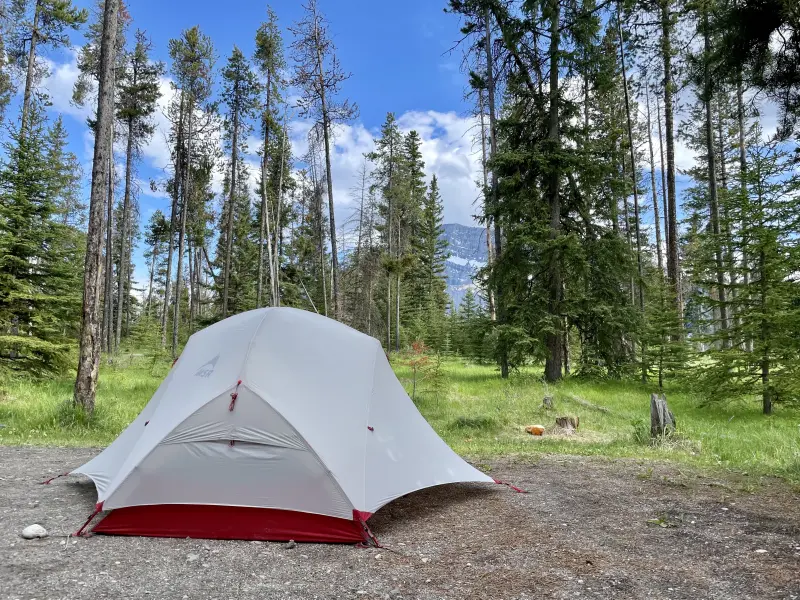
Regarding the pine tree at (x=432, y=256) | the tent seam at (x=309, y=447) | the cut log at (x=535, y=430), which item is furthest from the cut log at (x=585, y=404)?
the pine tree at (x=432, y=256)

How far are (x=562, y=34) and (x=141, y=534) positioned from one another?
15539 millimetres

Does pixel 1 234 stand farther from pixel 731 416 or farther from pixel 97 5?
pixel 731 416

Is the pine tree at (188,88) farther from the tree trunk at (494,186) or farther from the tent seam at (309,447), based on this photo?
the tent seam at (309,447)

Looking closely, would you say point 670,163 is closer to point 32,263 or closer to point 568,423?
point 568,423

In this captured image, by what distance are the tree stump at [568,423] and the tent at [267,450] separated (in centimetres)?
528

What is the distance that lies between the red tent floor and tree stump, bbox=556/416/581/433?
668 cm

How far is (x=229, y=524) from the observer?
423 cm

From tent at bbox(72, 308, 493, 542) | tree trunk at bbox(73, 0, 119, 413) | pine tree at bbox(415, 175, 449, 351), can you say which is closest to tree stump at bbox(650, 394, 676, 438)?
tent at bbox(72, 308, 493, 542)

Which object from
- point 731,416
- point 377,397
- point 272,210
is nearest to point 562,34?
point 731,416

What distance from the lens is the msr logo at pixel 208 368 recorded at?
4.91 meters

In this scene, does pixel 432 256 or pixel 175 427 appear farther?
pixel 432 256

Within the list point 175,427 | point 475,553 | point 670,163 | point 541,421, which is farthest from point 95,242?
point 670,163

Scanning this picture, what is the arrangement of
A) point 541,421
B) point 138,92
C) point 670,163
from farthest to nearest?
point 138,92, point 670,163, point 541,421

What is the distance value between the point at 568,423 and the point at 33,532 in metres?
8.50
